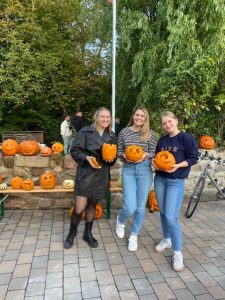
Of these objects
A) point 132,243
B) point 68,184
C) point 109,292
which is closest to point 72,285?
point 109,292

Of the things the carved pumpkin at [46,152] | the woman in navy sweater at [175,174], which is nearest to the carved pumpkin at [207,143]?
the woman in navy sweater at [175,174]

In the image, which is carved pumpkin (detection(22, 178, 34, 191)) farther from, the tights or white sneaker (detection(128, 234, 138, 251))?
white sneaker (detection(128, 234, 138, 251))

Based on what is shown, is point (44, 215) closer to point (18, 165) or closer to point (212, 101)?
point (18, 165)

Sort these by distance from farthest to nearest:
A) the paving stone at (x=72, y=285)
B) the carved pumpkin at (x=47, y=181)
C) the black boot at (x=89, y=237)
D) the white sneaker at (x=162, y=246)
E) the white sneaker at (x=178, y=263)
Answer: the carved pumpkin at (x=47, y=181), the black boot at (x=89, y=237), the white sneaker at (x=162, y=246), the white sneaker at (x=178, y=263), the paving stone at (x=72, y=285)

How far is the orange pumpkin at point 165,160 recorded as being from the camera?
3407mm

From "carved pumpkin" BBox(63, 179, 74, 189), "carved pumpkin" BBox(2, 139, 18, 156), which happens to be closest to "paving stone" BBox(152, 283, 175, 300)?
"carved pumpkin" BBox(63, 179, 74, 189)

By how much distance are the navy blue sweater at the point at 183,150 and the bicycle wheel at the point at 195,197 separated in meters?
2.05

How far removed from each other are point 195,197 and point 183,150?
2319mm

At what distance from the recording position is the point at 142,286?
3227mm

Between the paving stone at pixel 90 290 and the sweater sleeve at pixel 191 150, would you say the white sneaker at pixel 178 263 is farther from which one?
the sweater sleeve at pixel 191 150

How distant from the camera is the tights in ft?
12.7

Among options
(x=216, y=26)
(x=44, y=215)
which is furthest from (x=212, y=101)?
(x=44, y=215)

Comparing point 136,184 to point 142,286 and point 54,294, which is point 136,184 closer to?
point 142,286

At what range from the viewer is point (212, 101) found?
6664mm
